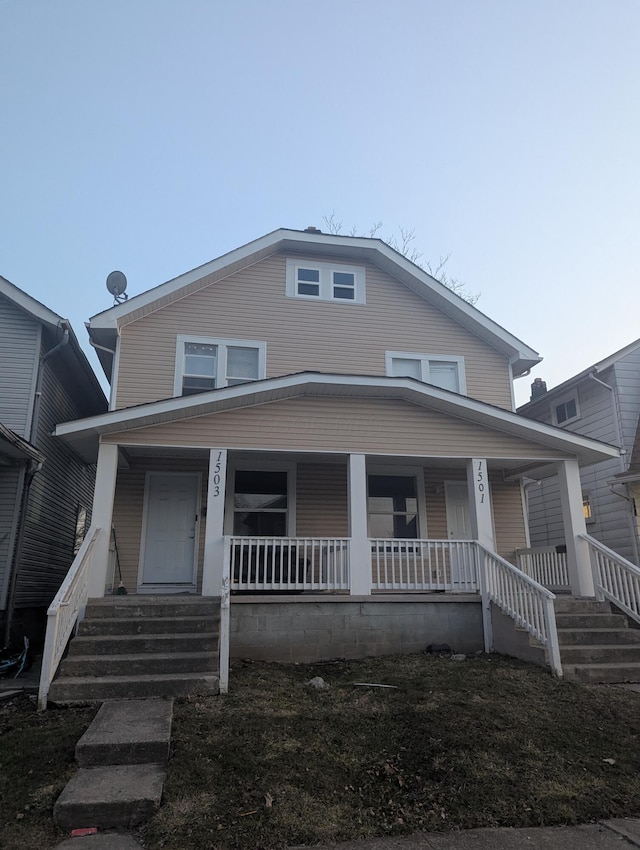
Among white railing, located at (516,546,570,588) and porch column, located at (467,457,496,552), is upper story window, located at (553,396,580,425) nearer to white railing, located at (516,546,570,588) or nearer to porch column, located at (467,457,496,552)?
white railing, located at (516,546,570,588)

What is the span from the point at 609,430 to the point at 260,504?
8.13 metres

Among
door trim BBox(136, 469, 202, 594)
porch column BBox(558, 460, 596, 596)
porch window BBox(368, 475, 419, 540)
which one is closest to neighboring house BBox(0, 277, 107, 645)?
door trim BBox(136, 469, 202, 594)

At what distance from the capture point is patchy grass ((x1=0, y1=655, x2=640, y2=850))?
353cm

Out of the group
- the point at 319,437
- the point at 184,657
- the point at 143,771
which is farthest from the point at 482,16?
the point at 143,771

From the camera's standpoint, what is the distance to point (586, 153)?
1220cm

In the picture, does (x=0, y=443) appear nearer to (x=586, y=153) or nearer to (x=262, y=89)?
(x=262, y=89)

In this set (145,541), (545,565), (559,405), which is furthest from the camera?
(559,405)

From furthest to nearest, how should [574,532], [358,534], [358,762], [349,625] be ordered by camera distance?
[574,532] < [358,534] < [349,625] < [358,762]

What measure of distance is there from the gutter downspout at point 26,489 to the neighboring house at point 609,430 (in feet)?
33.6

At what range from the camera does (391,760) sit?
14.4 ft

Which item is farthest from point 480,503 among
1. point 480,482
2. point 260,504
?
point 260,504

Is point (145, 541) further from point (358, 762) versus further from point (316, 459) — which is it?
point (358, 762)

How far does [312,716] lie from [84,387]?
10.00 m

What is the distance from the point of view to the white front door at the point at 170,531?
10.0m
